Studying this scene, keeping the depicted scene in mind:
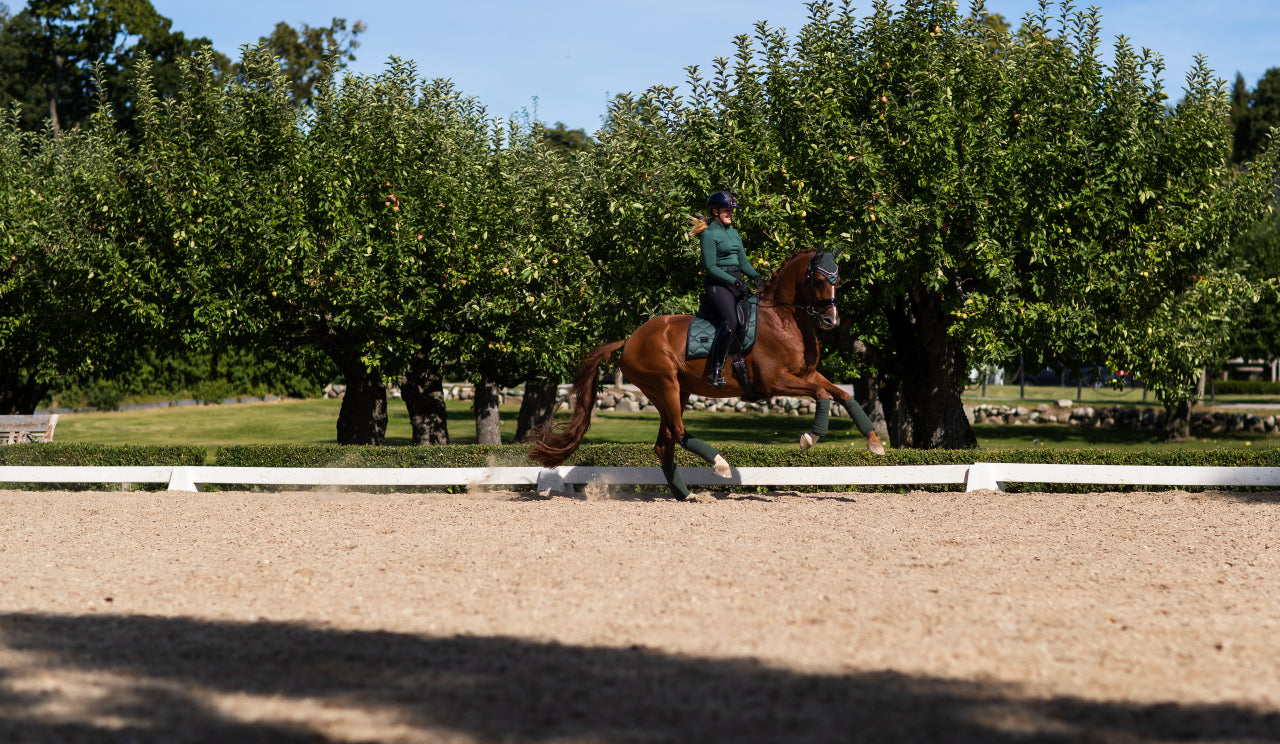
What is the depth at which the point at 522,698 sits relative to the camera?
18.8 ft

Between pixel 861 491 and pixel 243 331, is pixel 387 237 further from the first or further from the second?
pixel 861 491

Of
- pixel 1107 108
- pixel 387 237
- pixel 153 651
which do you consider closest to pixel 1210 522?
pixel 1107 108

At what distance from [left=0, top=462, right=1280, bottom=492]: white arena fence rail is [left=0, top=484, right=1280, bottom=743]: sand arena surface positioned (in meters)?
1.81

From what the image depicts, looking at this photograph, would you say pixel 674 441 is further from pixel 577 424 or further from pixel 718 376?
pixel 718 376

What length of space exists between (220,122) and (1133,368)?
15.7m

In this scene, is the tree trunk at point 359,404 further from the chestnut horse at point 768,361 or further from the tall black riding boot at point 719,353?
the tall black riding boot at point 719,353

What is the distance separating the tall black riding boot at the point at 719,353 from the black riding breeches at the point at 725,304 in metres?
0.09

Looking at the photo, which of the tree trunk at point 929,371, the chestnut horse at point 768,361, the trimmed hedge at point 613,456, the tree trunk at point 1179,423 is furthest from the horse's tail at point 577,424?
the tree trunk at point 1179,423

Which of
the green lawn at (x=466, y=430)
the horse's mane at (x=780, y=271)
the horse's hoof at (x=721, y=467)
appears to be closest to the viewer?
the horse's hoof at (x=721, y=467)

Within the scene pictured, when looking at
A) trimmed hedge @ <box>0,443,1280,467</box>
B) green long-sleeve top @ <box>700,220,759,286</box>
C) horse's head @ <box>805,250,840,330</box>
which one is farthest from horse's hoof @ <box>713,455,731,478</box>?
trimmed hedge @ <box>0,443,1280,467</box>

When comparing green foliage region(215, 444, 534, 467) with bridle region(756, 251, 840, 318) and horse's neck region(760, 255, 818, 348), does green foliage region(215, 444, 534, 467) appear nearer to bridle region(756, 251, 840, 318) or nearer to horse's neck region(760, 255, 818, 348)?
horse's neck region(760, 255, 818, 348)

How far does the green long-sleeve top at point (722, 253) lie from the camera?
41.3ft

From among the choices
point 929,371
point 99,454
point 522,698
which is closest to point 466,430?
point 99,454

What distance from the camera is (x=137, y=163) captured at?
18.9 m
